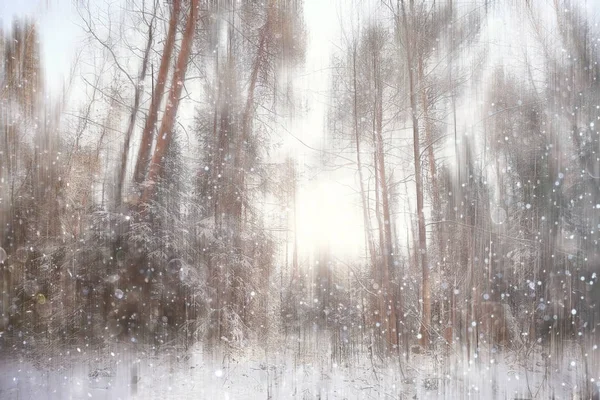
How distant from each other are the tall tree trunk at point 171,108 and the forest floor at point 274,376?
6.58 feet

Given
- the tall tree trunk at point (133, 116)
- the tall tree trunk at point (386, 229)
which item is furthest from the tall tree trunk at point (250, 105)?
the tall tree trunk at point (386, 229)

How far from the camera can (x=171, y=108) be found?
16.6ft

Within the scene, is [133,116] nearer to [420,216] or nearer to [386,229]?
[386,229]

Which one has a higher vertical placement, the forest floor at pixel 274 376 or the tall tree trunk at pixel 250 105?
the tall tree trunk at pixel 250 105

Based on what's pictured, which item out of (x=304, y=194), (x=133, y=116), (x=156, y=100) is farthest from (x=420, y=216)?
(x=133, y=116)

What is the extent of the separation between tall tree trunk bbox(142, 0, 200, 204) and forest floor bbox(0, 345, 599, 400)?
2.01 meters

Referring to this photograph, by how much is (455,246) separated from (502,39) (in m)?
2.60

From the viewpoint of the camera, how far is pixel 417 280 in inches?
196

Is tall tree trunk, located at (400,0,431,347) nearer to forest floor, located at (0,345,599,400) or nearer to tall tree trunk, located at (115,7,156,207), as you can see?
forest floor, located at (0,345,599,400)

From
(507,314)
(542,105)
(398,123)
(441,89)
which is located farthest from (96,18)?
(507,314)

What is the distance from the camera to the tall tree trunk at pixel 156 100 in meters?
4.98

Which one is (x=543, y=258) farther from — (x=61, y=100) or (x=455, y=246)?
(x=61, y=100)

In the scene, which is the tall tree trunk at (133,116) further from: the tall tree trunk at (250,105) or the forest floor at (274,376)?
the forest floor at (274,376)

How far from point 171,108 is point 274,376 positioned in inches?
135
